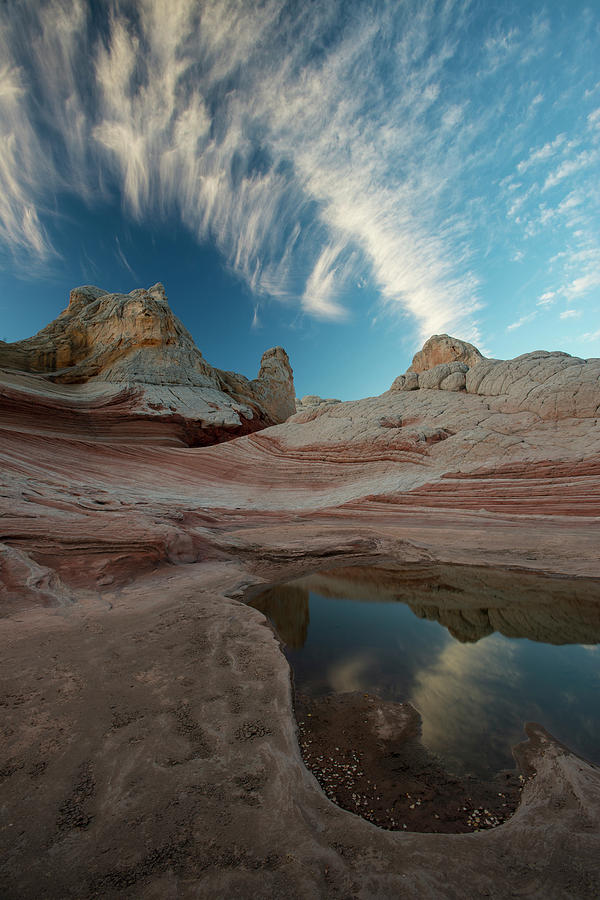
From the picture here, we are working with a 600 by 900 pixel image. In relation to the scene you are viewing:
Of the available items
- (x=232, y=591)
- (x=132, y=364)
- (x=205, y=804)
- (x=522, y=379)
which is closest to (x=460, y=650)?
(x=232, y=591)

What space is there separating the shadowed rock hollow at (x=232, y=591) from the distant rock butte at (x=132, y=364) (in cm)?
27

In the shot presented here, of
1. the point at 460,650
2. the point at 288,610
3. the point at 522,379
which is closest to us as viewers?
the point at 460,650

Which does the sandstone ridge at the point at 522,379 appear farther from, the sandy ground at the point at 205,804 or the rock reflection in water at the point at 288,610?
the sandy ground at the point at 205,804

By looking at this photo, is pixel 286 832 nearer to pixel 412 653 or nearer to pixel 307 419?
pixel 412 653

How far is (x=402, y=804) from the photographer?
249 cm

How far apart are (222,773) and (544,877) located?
5.99 ft

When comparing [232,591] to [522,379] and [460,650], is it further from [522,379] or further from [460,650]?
[522,379]

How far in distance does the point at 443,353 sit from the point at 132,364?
17311 mm

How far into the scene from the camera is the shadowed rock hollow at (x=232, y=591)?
1.92m

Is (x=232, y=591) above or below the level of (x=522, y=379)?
below

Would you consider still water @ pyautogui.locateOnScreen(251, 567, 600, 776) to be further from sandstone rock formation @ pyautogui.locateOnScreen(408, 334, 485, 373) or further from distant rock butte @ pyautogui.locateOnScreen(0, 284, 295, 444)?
sandstone rock formation @ pyautogui.locateOnScreen(408, 334, 485, 373)

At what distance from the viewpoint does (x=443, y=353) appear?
20.2 meters

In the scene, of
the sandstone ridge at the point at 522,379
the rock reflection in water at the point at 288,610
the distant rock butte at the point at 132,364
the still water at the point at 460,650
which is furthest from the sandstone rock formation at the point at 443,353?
the rock reflection in water at the point at 288,610

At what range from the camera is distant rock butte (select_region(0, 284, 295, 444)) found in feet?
64.4
